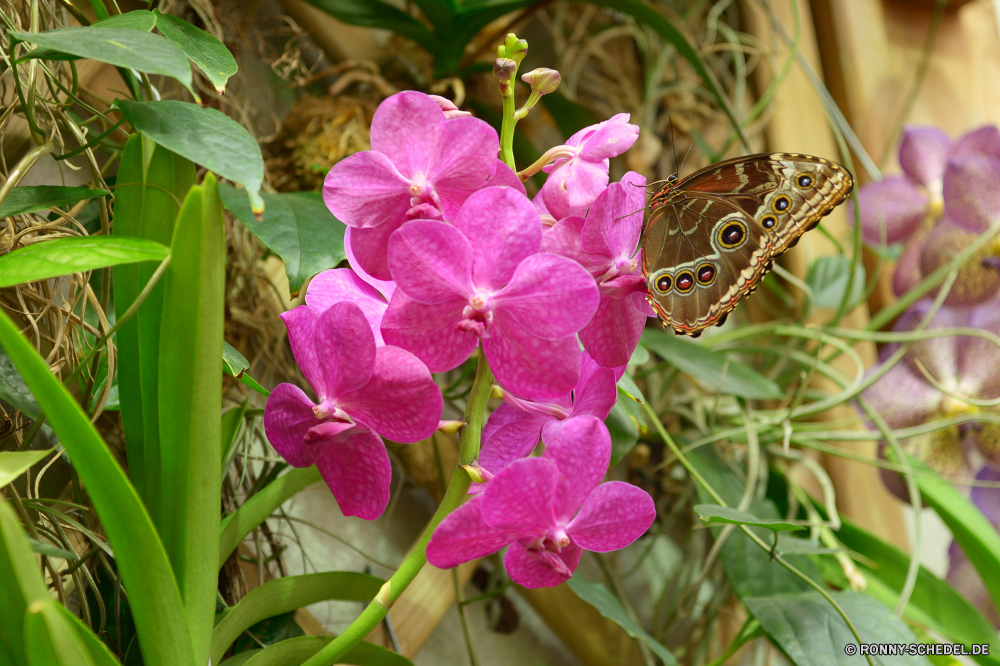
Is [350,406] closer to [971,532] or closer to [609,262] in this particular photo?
[609,262]

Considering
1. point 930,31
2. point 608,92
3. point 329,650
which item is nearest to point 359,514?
point 329,650

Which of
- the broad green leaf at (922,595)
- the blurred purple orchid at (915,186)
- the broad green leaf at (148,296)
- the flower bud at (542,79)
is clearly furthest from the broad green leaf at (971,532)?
the broad green leaf at (148,296)

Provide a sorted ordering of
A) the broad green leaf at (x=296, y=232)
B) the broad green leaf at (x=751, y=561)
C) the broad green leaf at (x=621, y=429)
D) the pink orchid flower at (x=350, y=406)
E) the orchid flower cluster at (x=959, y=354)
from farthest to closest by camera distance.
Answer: the orchid flower cluster at (x=959, y=354) < the broad green leaf at (x=751, y=561) < the broad green leaf at (x=621, y=429) < the broad green leaf at (x=296, y=232) < the pink orchid flower at (x=350, y=406)

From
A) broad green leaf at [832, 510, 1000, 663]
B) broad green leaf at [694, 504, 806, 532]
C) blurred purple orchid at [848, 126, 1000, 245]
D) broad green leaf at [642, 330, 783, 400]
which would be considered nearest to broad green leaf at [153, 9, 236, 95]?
broad green leaf at [694, 504, 806, 532]

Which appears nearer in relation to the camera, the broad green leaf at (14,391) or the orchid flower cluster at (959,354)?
the broad green leaf at (14,391)

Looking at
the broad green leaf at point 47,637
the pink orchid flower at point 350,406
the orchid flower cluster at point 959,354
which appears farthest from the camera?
the orchid flower cluster at point 959,354

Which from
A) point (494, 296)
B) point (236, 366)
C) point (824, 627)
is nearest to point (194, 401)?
point (236, 366)

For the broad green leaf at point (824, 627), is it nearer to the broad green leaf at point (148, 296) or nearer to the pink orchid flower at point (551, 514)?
the pink orchid flower at point (551, 514)
